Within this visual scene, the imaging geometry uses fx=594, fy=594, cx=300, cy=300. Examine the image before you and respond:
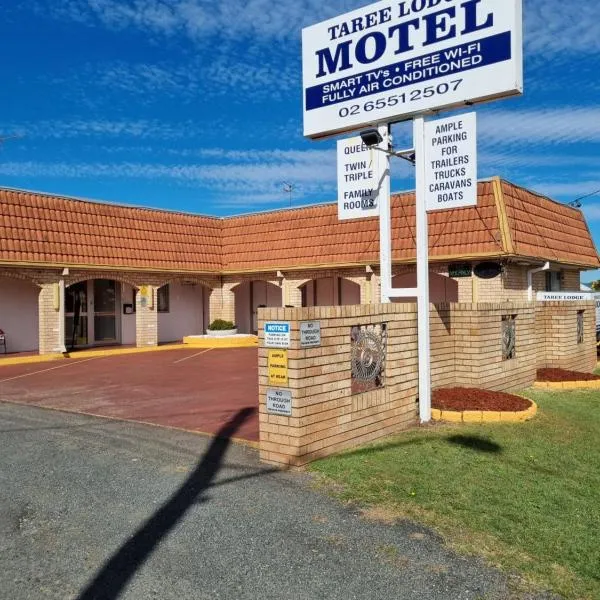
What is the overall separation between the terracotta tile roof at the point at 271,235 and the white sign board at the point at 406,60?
30.0 ft

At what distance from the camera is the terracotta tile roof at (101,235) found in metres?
17.9

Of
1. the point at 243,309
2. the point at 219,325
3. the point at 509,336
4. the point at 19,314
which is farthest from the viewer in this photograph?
the point at 243,309

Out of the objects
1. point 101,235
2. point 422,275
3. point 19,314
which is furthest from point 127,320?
point 422,275

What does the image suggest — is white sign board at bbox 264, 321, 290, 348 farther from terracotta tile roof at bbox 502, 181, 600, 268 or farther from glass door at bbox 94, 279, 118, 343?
glass door at bbox 94, 279, 118, 343

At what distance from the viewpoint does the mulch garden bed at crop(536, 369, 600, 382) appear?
1199 centimetres

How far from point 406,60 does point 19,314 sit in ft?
52.4

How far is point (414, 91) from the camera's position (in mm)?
8547

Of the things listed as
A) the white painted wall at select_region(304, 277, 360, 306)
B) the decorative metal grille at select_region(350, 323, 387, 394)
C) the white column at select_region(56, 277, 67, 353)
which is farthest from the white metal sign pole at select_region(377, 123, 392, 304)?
the white painted wall at select_region(304, 277, 360, 306)

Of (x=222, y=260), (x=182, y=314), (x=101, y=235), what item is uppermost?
(x=101, y=235)

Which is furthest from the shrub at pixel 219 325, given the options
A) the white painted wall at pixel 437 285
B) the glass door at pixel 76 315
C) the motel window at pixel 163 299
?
the white painted wall at pixel 437 285

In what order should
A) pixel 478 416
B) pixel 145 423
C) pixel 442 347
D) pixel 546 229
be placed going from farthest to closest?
pixel 546 229, pixel 442 347, pixel 145 423, pixel 478 416

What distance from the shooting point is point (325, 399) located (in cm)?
656

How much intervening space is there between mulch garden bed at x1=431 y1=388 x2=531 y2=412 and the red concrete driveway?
9.17 feet

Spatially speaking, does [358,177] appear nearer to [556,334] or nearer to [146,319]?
[556,334]
